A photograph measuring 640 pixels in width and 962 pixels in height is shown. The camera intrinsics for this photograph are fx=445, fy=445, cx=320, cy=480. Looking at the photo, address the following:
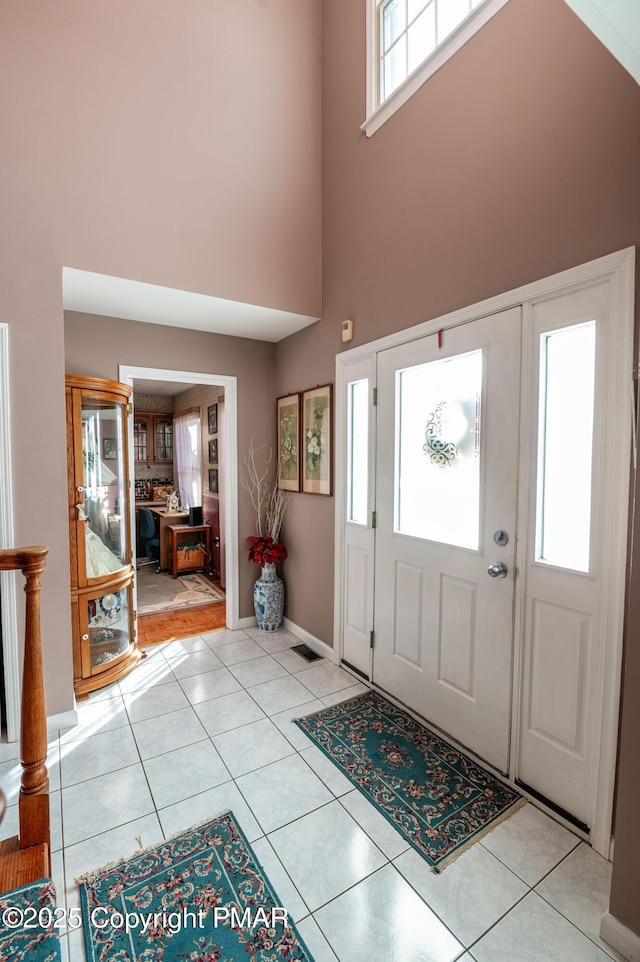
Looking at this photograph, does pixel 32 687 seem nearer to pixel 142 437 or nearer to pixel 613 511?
pixel 613 511

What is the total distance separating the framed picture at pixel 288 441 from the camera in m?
3.59

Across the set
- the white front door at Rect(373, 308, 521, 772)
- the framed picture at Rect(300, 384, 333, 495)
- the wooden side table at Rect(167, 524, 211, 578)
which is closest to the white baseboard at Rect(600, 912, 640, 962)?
the white front door at Rect(373, 308, 521, 772)

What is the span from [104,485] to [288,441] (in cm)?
144

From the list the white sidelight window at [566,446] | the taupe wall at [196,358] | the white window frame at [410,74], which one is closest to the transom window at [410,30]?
the white window frame at [410,74]

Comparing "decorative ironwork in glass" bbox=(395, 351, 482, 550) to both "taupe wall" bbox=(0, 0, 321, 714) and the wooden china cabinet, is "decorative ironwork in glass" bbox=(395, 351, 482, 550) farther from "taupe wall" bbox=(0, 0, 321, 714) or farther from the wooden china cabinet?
the wooden china cabinet

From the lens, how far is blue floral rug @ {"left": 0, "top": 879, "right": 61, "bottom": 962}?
1.09 m

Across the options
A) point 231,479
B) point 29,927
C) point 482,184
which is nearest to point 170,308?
point 231,479

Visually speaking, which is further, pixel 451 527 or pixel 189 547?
pixel 189 547

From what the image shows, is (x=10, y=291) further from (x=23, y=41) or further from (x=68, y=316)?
(x=23, y=41)

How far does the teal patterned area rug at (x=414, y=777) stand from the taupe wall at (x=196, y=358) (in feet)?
5.60

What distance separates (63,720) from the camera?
245 cm

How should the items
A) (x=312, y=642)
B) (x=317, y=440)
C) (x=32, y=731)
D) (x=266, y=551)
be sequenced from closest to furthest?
1. (x=32, y=731)
2. (x=317, y=440)
3. (x=312, y=642)
4. (x=266, y=551)

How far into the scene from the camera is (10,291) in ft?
7.34

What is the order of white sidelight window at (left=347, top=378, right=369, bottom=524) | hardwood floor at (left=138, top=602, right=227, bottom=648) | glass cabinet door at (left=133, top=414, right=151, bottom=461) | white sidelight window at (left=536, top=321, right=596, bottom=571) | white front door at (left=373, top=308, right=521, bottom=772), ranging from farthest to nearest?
glass cabinet door at (left=133, top=414, right=151, bottom=461), hardwood floor at (left=138, top=602, right=227, bottom=648), white sidelight window at (left=347, top=378, right=369, bottom=524), white front door at (left=373, top=308, right=521, bottom=772), white sidelight window at (left=536, top=321, right=596, bottom=571)
